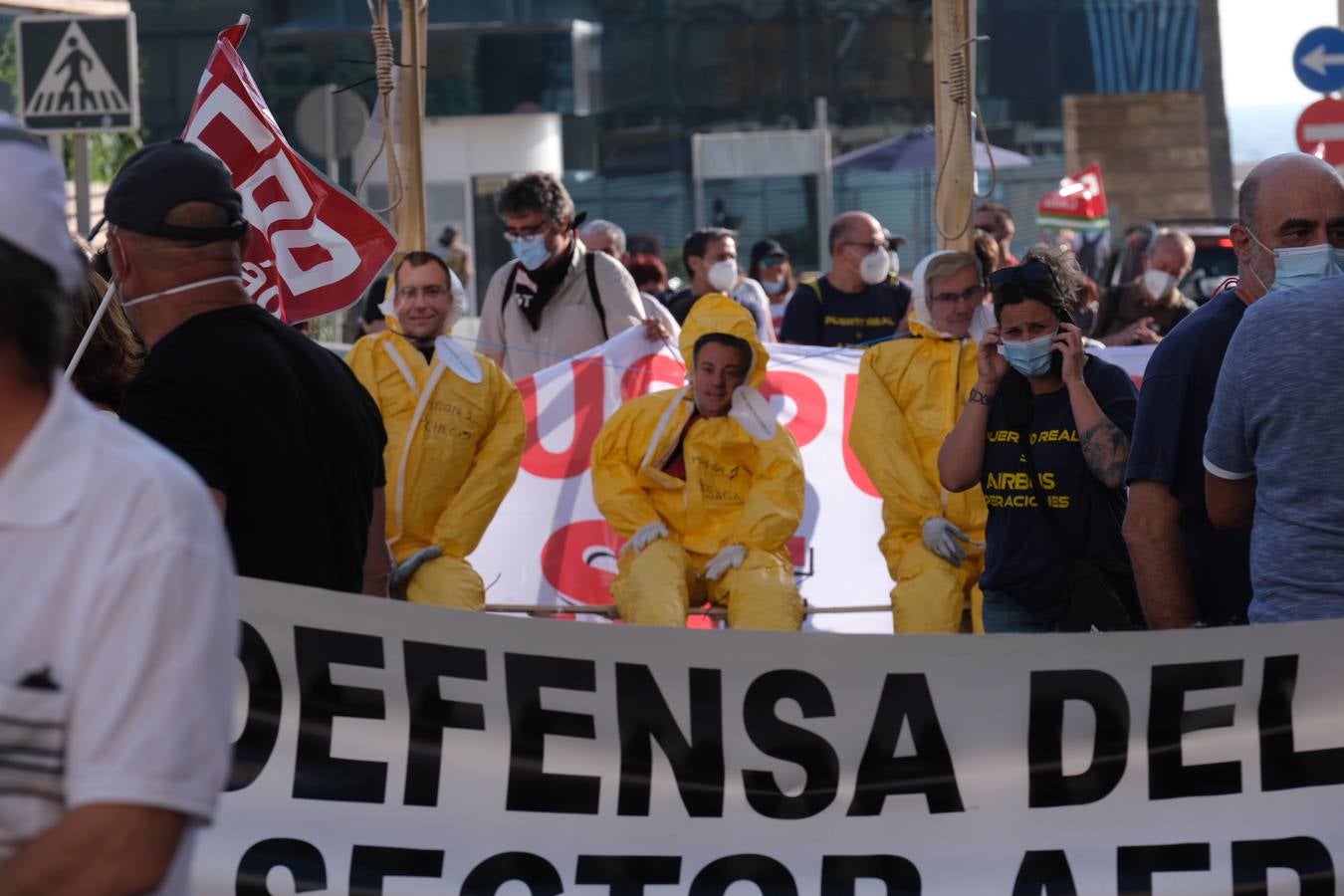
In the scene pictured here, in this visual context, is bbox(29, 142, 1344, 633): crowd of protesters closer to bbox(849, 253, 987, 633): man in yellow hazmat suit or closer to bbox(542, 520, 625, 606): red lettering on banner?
bbox(849, 253, 987, 633): man in yellow hazmat suit

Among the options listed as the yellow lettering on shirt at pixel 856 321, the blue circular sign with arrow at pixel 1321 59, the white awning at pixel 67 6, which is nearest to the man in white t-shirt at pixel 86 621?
the yellow lettering on shirt at pixel 856 321

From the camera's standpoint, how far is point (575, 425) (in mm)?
8648

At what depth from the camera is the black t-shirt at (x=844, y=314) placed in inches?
398

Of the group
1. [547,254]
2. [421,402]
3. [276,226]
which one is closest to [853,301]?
[547,254]

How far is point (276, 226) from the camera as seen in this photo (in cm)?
628

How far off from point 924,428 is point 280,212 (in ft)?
7.45

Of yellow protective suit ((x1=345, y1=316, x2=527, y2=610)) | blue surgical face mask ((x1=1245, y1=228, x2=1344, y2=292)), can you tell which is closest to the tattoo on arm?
blue surgical face mask ((x1=1245, y1=228, x2=1344, y2=292))

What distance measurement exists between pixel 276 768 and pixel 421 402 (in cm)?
318

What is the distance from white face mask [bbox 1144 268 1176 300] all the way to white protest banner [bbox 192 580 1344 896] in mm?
7163

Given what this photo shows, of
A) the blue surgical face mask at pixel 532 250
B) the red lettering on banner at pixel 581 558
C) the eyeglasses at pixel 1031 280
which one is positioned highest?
the blue surgical face mask at pixel 532 250

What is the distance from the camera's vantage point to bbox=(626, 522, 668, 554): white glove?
7.22m

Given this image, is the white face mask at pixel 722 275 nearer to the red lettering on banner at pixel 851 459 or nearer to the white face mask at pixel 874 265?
the white face mask at pixel 874 265

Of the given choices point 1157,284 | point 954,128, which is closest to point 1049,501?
point 954,128

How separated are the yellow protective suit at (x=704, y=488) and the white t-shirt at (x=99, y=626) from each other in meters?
5.35
